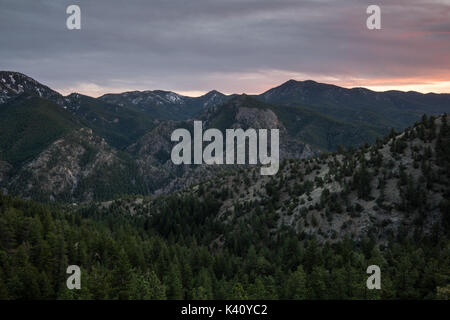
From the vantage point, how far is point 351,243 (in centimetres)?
10200

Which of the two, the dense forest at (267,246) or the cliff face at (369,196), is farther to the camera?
the cliff face at (369,196)

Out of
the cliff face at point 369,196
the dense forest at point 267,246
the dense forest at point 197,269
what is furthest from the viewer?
the cliff face at point 369,196

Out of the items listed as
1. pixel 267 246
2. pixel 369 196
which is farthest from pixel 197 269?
pixel 369 196

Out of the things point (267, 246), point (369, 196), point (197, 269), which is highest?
point (369, 196)

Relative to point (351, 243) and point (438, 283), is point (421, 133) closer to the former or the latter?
point (351, 243)

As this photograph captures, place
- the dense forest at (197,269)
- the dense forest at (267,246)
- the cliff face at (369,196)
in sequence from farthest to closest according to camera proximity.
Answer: the cliff face at (369,196)
the dense forest at (267,246)
the dense forest at (197,269)

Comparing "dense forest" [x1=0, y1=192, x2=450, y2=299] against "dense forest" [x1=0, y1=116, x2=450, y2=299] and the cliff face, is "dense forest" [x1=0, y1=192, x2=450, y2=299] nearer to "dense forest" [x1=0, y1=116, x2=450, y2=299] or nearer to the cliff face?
"dense forest" [x1=0, y1=116, x2=450, y2=299]

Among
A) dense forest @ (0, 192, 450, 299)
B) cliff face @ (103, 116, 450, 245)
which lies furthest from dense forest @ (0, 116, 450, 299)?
cliff face @ (103, 116, 450, 245)

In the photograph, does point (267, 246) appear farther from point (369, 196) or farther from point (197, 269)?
point (369, 196)

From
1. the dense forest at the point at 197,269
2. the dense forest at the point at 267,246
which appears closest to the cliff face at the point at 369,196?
the dense forest at the point at 267,246

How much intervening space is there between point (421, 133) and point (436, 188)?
2538 cm

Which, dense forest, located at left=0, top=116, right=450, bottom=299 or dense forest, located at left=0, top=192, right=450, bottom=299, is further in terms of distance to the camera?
dense forest, located at left=0, top=116, right=450, bottom=299

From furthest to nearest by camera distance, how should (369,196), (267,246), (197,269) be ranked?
(267,246) < (369,196) < (197,269)

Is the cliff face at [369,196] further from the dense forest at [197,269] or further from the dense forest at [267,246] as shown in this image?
the dense forest at [197,269]
